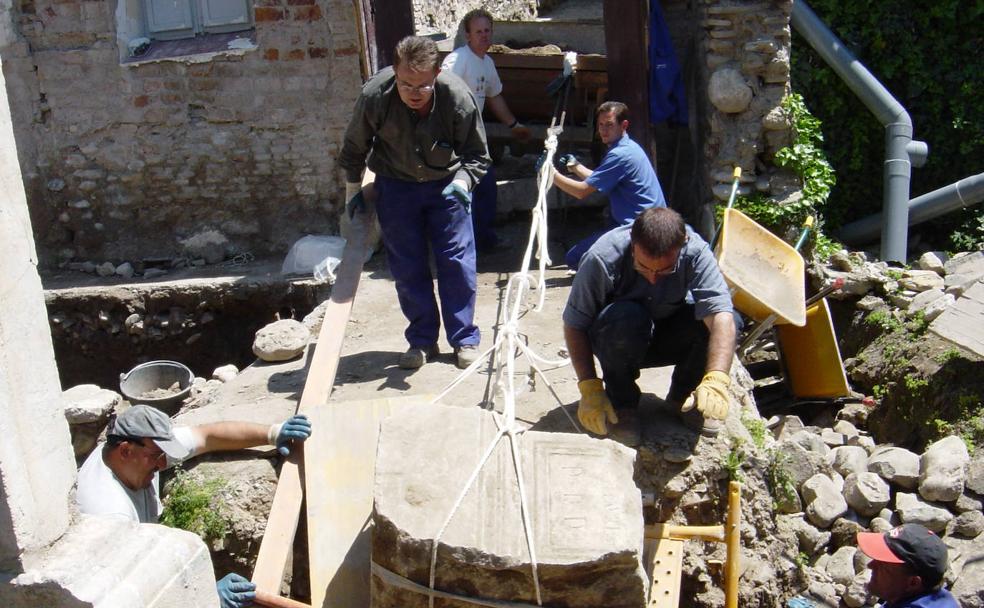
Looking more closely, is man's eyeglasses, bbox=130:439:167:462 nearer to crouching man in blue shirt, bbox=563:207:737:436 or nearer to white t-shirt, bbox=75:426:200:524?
white t-shirt, bbox=75:426:200:524

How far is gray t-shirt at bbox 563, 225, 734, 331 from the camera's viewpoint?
4246mm

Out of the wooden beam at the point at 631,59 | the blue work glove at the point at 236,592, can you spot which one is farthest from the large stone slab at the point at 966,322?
the blue work glove at the point at 236,592

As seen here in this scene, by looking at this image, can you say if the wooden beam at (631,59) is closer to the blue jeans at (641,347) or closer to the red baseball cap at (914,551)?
the blue jeans at (641,347)

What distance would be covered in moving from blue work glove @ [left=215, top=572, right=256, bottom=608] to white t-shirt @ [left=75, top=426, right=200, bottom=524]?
1.40ft

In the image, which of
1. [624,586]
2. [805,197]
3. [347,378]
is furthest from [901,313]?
[624,586]

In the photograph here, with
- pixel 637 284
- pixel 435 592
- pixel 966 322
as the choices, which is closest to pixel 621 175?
pixel 637 284

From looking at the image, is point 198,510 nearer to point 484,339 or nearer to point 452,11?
point 484,339

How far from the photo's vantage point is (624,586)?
330 centimetres

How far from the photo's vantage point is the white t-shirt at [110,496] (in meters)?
3.75

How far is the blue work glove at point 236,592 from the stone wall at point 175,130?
14.6 ft

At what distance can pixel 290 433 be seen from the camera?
4488mm

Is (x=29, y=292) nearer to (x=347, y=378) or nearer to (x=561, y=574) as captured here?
(x=561, y=574)

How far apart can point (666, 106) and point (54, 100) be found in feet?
15.6

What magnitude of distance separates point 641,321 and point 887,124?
5.35 metres
